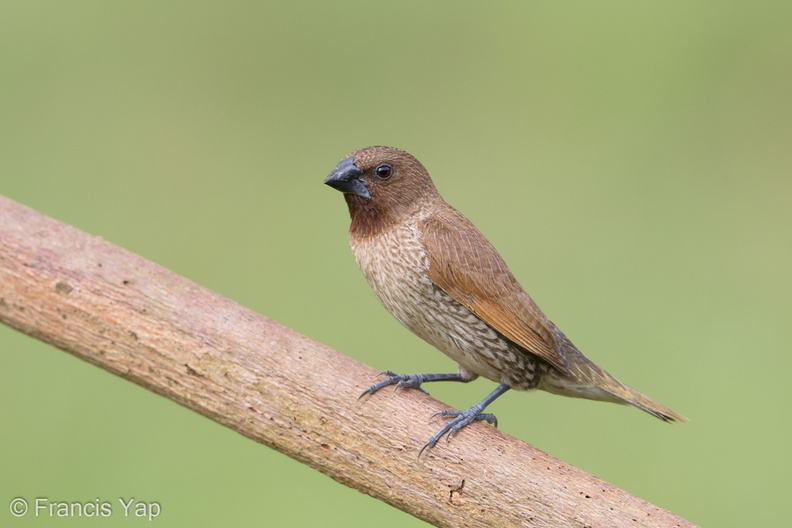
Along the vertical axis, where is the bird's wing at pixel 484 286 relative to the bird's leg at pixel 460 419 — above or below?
above

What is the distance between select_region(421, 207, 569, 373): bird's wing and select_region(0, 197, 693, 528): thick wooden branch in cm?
29

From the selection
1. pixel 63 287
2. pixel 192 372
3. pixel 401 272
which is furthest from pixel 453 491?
pixel 63 287

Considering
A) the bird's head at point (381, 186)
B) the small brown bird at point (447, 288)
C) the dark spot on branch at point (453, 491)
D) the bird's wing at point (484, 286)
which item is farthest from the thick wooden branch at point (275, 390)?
the bird's head at point (381, 186)

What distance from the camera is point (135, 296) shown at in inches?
97.0

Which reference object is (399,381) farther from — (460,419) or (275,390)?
(275,390)

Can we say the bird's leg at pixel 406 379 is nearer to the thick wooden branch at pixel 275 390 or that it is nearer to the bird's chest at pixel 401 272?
the thick wooden branch at pixel 275 390

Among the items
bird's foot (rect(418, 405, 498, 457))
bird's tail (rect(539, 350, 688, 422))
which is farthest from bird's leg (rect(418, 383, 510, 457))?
bird's tail (rect(539, 350, 688, 422))

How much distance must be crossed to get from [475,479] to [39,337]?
3.77ft

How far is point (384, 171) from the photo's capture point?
2.66 meters

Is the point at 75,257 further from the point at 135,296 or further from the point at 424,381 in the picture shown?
the point at 424,381

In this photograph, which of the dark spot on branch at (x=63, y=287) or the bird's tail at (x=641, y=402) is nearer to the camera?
the dark spot on branch at (x=63, y=287)

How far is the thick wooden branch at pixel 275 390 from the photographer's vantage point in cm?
235

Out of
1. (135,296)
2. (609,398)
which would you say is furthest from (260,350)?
(609,398)

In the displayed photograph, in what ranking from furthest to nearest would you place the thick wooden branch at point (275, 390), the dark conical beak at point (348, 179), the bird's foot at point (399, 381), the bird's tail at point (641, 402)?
the bird's tail at point (641, 402) → the dark conical beak at point (348, 179) → the bird's foot at point (399, 381) → the thick wooden branch at point (275, 390)
